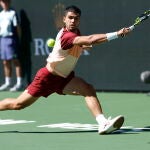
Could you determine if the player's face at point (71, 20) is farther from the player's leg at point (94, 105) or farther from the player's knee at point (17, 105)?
the player's knee at point (17, 105)

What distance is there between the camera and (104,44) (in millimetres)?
14250

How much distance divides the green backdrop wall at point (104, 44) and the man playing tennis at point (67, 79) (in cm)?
510

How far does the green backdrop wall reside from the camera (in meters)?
13.9

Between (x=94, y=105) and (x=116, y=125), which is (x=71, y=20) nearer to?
(x=94, y=105)

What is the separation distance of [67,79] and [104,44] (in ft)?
18.2

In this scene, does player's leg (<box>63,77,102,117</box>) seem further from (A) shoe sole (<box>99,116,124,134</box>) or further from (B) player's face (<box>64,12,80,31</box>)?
(B) player's face (<box>64,12,80,31</box>)

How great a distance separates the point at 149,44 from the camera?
13.8 metres

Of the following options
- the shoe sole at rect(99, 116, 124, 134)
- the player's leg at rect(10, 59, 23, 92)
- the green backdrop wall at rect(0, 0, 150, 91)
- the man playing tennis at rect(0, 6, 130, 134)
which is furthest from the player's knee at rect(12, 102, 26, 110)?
the player's leg at rect(10, 59, 23, 92)

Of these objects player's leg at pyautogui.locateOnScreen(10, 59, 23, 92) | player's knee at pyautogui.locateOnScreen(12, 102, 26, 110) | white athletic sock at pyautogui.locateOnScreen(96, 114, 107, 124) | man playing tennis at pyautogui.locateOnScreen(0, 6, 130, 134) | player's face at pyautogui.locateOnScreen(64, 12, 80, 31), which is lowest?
player's leg at pyautogui.locateOnScreen(10, 59, 23, 92)

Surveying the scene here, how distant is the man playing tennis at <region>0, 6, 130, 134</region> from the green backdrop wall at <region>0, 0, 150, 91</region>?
5104 millimetres

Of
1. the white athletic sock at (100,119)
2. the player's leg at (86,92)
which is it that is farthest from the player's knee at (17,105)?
the white athletic sock at (100,119)

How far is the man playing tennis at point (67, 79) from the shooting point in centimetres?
846

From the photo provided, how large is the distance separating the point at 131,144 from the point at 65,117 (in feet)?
9.18

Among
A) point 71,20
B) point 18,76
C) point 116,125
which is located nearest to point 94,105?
point 116,125
